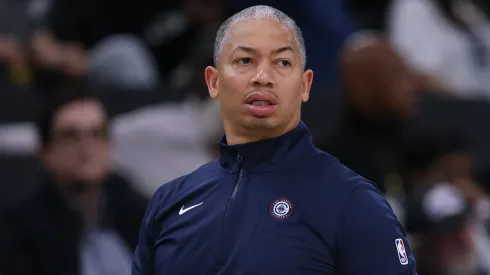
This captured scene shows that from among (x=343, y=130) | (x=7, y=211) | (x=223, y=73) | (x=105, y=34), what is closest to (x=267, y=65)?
(x=223, y=73)

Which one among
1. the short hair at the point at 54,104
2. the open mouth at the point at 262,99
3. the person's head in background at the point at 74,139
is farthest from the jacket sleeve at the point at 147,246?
the short hair at the point at 54,104

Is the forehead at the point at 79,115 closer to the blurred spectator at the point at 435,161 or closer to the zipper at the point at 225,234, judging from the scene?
the blurred spectator at the point at 435,161

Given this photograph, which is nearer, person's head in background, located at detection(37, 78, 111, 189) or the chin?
the chin

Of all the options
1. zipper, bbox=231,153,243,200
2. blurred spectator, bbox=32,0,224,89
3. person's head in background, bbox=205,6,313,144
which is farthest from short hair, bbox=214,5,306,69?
blurred spectator, bbox=32,0,224,89

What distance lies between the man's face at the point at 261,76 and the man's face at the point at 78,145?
8.44ft

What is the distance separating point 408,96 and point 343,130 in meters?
0.56

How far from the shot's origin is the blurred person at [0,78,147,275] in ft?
14.9

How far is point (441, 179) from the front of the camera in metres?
5.52

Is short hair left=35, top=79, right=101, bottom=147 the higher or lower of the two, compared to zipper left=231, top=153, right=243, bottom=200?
lower

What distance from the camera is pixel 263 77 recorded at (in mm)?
2258

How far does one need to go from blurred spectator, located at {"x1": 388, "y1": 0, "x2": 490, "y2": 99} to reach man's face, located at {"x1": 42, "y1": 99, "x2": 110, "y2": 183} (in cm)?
296

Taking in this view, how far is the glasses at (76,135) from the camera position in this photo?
488 centimetres

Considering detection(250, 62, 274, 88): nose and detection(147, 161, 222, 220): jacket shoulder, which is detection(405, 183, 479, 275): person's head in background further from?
detection(250, 62, 274, 88): nose

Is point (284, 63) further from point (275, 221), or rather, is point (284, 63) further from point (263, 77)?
point (275, 221)
